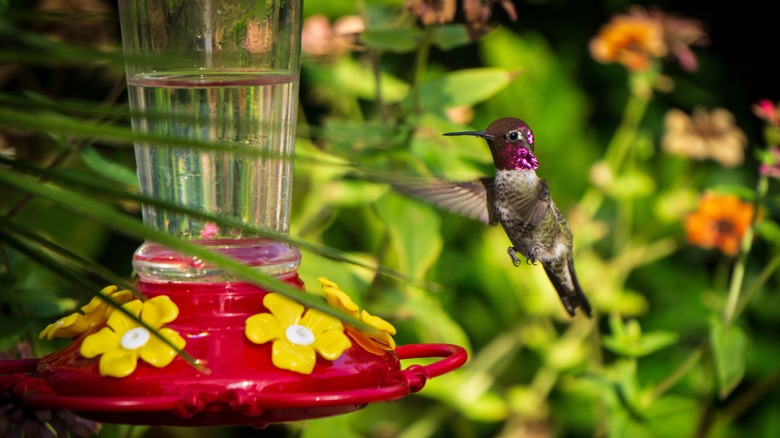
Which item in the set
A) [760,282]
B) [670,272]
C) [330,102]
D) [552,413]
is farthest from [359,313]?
[670,272]

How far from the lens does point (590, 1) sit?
366cm

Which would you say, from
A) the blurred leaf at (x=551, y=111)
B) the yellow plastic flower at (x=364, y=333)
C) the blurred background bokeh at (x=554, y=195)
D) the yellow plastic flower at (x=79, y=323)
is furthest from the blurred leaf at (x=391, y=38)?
the blurred leaf at (x=551, y=111)

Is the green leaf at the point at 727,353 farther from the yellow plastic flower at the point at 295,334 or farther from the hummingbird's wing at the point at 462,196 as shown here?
the yellow plastic flower at the point at 295,334

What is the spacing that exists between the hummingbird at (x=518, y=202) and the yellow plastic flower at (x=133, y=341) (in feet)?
1.13

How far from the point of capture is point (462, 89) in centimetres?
175

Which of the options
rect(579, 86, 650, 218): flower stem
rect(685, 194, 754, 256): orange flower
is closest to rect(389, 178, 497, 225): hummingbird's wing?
rect(685, 194, 754, 256): orange flower

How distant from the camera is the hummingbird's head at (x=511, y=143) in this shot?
51.9 inches

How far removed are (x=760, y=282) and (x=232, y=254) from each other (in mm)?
1133

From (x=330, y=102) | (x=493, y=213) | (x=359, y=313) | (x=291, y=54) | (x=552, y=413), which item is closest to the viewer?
(x=359, y=313)

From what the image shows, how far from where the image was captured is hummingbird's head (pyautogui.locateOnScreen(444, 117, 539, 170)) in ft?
4.33

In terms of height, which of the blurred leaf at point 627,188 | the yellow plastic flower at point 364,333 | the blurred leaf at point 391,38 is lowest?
the blurred leaf at point 627,188

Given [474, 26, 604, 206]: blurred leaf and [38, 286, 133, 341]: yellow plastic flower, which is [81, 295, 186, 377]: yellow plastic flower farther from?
[474, 26, 604, 206]: blurred leaf

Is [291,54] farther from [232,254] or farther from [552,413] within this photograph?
[552,413]

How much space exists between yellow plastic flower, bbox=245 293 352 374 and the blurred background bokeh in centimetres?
32
